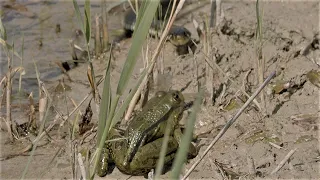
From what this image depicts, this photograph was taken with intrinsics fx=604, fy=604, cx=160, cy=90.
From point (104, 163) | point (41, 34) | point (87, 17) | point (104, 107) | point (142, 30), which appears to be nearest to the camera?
point (142, 30)

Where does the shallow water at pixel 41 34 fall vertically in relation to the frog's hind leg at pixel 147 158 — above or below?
above

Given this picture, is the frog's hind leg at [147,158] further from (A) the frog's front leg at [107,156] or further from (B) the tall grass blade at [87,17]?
(B) the tall grass blade at [87,17]

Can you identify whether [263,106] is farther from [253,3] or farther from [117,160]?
[253,3]

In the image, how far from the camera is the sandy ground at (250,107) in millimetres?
3381

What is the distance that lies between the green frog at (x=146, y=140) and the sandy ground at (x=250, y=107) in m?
0.14

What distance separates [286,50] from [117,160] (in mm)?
1700

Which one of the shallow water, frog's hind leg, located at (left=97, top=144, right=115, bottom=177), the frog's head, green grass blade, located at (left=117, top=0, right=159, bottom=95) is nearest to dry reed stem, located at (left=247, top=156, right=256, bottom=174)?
the frog's head

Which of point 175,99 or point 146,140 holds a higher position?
point 175,99

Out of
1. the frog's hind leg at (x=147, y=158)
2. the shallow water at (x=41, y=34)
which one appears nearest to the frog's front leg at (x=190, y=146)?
the frog's hind leg at (x=147, y=158)

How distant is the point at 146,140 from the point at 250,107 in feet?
2.53

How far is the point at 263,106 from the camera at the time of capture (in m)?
3.70

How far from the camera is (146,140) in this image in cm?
341

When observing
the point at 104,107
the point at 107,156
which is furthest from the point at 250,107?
the point at 104,107

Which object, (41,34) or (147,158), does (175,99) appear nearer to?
(147,158)
